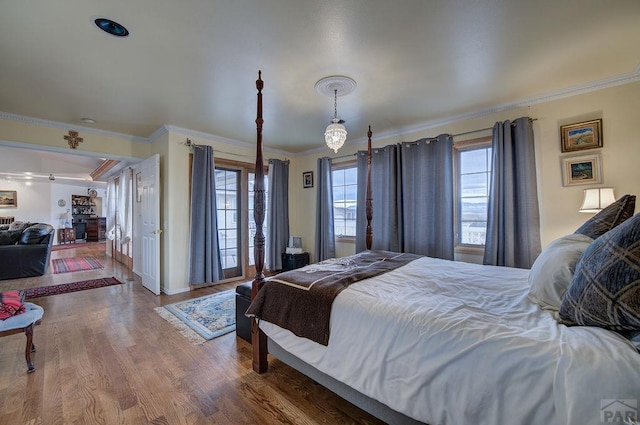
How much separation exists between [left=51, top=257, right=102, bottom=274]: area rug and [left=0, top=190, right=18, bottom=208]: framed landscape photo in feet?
15.2

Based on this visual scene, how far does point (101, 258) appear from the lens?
23.2 feet

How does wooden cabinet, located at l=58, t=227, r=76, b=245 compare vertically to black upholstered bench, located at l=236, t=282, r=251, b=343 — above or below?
above

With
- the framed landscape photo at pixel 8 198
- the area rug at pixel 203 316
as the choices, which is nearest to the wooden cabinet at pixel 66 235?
the framed landscape photo at pixel 8 198

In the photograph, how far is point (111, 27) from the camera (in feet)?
6.19

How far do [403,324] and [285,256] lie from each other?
403 cm

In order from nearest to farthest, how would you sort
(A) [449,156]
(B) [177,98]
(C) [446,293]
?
1. (C) [446,293]
2. (B) [177,98]
3. (A) [449,156]

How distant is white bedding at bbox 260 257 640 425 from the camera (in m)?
0.90

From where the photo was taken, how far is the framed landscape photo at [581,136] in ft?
8.95

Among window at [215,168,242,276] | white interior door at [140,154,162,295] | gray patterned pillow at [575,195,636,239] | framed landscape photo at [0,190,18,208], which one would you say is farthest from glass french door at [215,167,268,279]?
framed landscape photo at [0,190,18,208]

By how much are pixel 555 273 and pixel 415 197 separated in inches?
98.7

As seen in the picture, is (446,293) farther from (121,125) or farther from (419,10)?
(121,125)

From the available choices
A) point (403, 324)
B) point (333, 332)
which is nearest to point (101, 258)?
point (333, 332)

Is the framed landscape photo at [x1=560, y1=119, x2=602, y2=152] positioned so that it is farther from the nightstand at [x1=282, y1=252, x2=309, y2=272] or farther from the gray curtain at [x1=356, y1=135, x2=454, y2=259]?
the nightstand at [x1=282, y1=252, x2=309, y2=272]

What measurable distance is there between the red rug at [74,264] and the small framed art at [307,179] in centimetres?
494
